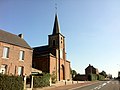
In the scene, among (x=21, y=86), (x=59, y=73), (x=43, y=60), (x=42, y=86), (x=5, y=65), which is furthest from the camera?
(x=59, y=73)

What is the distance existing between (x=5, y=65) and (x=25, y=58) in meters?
4.65

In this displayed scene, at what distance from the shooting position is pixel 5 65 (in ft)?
85.5

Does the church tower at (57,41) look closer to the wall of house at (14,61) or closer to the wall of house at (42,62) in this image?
the wall of house at (42,62)

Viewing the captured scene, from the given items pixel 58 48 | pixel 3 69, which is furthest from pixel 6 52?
pixel 58 48

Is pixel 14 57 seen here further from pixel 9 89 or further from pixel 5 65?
pixel 9 89

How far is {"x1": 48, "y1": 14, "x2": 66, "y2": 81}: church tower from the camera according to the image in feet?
150

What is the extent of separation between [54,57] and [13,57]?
1806 centimetres

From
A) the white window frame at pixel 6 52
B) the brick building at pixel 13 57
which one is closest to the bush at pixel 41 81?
the brick building at pixel 13 57

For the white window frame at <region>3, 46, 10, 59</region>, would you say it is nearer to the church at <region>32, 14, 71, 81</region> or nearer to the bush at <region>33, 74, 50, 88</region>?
the bush at <region>33, 74, 50, 88</region>

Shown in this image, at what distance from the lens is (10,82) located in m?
16.1

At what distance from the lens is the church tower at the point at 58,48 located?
150 feet

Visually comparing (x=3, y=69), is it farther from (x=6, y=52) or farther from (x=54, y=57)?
(x=54, y=57)

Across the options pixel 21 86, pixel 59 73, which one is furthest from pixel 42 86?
pixel 59 73

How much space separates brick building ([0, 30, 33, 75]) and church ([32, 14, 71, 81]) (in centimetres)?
1102
